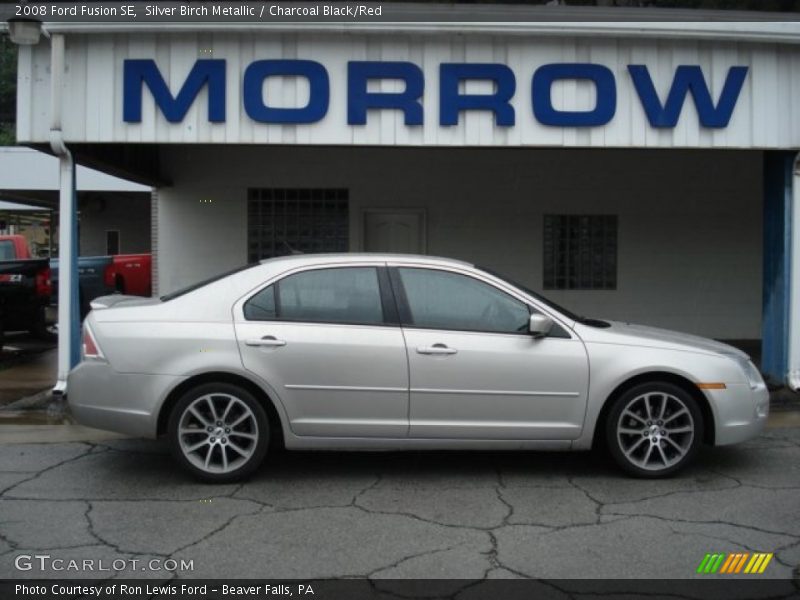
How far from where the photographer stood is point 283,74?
804cm

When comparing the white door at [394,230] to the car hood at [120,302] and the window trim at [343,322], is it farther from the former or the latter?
the window trim at [343,322]

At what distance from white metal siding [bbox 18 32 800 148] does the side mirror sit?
3.19m

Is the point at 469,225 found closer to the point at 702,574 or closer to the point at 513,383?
the point at 513,383

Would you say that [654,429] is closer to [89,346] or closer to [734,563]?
[734,563]

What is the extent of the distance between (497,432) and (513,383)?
348 millimetres

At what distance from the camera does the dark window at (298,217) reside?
40.5ft

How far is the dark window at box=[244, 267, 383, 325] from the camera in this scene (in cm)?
551

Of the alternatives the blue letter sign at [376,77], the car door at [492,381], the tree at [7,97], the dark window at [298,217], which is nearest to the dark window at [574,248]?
the dark window at [298,217]

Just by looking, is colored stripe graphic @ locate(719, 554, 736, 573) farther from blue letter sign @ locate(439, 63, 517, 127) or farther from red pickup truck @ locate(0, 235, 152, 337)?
red pickup truck @ locate(0, 235, 152, 337)

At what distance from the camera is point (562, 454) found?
6.39 meters

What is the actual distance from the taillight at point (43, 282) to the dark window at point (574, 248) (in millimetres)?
7806

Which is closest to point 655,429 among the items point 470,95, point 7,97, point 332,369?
point 332,369

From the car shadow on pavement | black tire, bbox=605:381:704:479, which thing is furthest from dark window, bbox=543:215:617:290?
black tire, bbox=605:381:704:479

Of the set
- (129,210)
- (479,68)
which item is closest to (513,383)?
(479,68)
